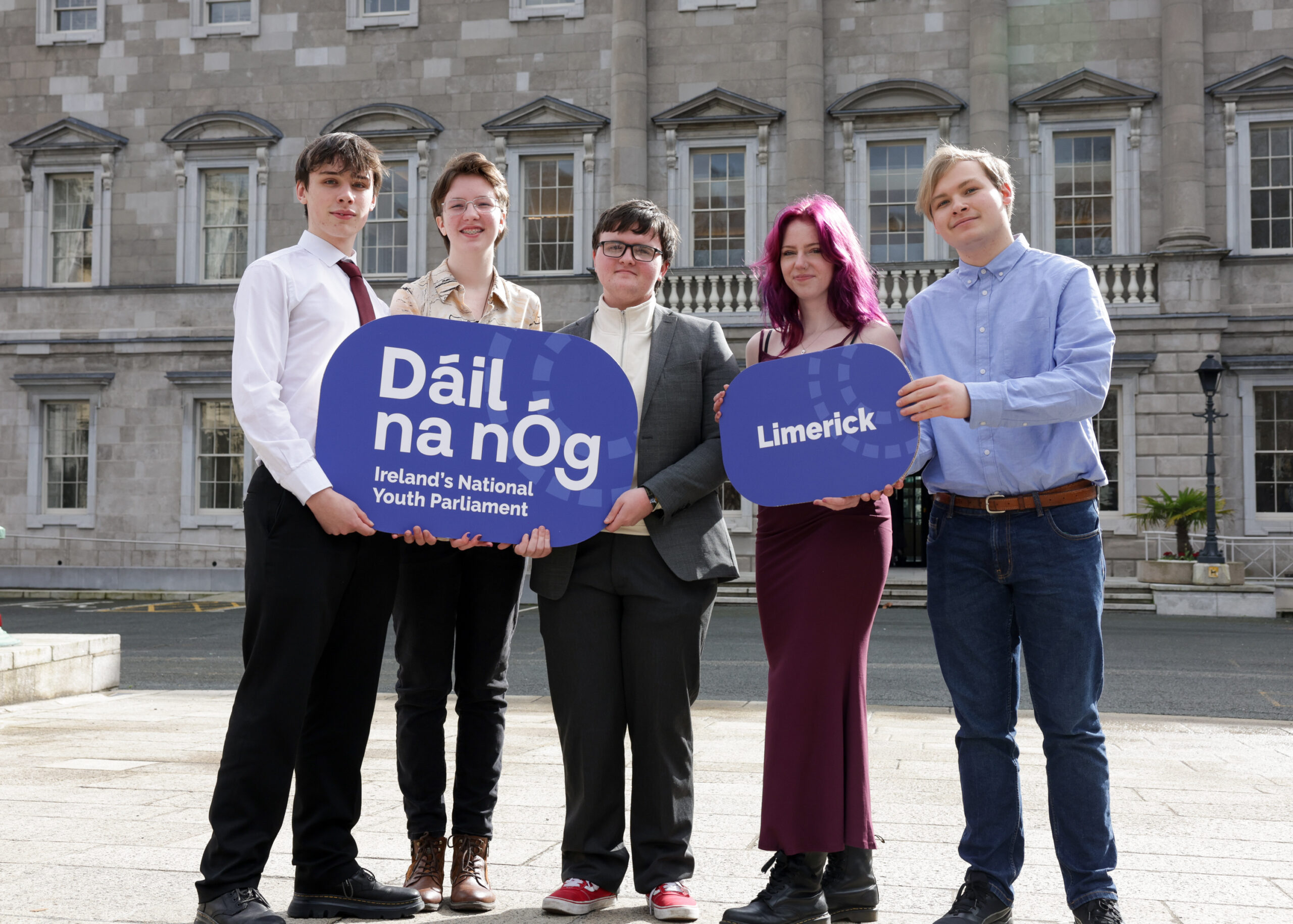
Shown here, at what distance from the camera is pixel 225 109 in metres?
21.4

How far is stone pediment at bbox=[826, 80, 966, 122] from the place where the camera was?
19516mm

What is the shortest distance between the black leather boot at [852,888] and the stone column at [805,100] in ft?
57.1

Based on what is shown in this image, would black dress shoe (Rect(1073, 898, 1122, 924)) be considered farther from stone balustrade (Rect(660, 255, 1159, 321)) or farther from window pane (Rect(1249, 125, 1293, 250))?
window pane (Rect(1249, 125, 1293, 250))

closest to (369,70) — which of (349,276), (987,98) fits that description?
(987,98)

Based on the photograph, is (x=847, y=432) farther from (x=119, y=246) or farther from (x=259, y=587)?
(x=119, y=246)

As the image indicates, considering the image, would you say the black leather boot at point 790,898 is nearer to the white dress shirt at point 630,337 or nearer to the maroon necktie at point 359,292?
the white dress shirt at point 630,337

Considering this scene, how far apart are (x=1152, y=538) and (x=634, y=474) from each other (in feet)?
55.1

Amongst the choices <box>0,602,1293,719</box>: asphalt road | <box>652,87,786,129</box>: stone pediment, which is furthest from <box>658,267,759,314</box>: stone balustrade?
<box>0,602,1293,719</box>: asphalt road

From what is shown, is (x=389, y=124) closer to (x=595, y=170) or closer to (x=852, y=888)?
(x=595, y=170)

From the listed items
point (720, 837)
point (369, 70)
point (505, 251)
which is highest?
point (369, 70)

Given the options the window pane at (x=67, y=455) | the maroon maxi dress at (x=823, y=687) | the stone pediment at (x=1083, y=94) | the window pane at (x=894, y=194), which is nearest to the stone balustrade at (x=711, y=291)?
the window pane at (x=894, y=194)

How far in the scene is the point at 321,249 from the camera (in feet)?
11.3

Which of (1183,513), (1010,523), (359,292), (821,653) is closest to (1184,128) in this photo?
(1183,513)

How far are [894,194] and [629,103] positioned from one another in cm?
507
